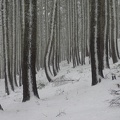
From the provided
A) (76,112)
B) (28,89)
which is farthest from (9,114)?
(76,112)

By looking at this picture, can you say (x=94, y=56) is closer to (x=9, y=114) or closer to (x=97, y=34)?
(x=97, y=34)

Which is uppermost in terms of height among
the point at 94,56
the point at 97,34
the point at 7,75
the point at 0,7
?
the point at 0,7

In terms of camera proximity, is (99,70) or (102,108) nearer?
(102,108)

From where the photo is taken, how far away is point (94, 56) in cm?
929

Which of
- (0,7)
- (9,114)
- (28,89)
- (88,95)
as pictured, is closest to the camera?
(9,114)

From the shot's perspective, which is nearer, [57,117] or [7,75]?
[57,117]

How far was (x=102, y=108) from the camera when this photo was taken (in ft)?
20.2

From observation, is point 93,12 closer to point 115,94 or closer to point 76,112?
point 115,94

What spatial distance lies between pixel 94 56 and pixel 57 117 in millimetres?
3722

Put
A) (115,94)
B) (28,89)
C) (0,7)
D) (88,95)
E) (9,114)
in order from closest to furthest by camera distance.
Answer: (115,94)
(9,114)
(88,95)
(28,89)
(0,7)

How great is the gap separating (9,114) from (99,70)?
3.75 meters

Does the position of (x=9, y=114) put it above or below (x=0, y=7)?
below

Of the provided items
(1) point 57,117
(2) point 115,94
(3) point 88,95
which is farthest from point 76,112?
(3) point 88,95

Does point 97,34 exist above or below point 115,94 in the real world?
above
